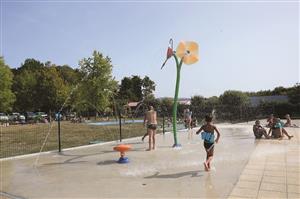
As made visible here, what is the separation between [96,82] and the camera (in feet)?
141

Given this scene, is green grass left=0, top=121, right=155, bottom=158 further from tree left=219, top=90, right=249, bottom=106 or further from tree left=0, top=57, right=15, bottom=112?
tree left=219, top=90, right=249, bottom=106

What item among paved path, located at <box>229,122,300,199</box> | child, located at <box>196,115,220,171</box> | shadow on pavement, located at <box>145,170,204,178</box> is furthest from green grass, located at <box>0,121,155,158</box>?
paved path, located at <box>229,122,300,199</box>

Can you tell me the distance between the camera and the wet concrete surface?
7.58 metres

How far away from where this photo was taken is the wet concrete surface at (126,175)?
758 centimetres

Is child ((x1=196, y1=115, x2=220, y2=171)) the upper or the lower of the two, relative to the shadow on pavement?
upper

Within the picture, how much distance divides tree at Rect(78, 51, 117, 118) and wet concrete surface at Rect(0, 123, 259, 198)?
97.5 feet

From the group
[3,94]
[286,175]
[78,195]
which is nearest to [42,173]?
[78,195]

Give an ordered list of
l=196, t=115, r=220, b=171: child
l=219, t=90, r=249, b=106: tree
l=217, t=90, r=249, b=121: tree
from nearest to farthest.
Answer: l=196, t=115, r=220, b=171: child
l=217, t=90, r=249, b=121: tree
l=219, t=90, r=249, b=106: tree

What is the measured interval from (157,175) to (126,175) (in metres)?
0.79

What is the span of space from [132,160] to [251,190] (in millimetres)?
4973

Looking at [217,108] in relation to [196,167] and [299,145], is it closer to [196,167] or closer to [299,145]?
[299,145]

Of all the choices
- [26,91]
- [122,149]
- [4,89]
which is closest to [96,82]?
[4,89]

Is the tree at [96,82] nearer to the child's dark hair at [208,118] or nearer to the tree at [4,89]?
the tree at [4,89]

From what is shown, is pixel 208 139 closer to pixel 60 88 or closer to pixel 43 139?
pixel 43 139
